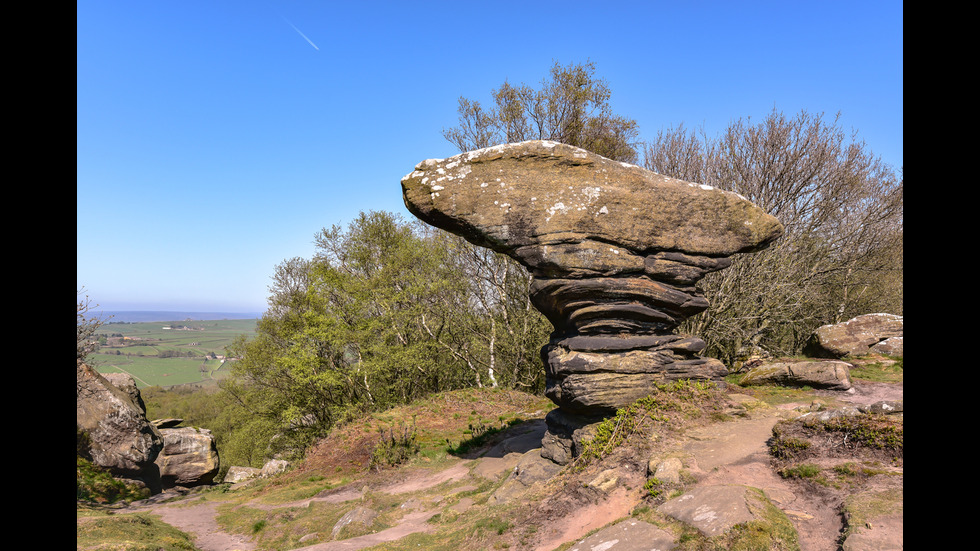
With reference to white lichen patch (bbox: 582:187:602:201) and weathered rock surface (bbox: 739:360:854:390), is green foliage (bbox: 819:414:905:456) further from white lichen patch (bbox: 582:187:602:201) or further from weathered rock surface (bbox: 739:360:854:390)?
weathered rock surface (bbox: 739:360:854:390)

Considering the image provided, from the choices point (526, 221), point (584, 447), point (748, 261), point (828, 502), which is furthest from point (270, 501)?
point (748, 261)

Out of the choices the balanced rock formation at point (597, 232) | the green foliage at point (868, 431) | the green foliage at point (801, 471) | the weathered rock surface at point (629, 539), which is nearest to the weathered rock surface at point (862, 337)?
the balanced rock formation at point (597, 232)

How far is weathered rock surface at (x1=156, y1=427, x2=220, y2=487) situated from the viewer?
22938 mm

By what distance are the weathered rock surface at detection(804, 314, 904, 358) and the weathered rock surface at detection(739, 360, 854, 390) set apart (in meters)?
4.60

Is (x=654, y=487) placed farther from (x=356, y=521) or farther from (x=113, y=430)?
(x=113, y=430)

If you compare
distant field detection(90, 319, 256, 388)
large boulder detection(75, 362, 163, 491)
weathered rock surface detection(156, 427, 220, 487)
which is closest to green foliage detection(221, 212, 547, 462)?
weathered rock surface detection(156, 427, 220, 487)

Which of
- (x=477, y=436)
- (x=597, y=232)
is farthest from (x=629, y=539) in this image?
(x=477, y=436)

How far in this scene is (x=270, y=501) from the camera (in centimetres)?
1342

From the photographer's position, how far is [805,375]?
12.0m

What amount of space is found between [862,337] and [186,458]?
28851mm

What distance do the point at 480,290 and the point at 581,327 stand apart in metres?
13.6

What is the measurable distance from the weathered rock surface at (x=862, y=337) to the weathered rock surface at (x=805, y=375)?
181 inches

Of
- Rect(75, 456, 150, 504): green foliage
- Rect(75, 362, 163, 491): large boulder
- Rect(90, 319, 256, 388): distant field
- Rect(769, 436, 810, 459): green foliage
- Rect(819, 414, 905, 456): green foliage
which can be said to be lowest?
Rect(90, 319, 256, 388): distant field

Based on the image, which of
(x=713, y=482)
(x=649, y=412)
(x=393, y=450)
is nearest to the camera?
(x=713, y=482)
